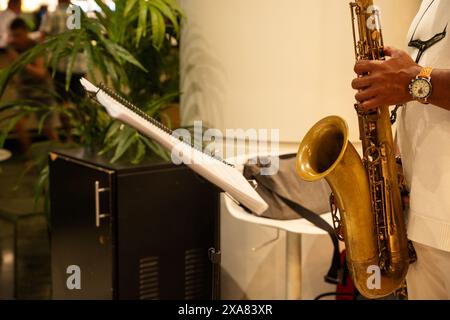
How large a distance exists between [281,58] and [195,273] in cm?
114

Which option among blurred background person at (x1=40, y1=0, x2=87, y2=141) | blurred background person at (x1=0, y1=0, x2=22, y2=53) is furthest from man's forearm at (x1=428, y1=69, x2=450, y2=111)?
blurred background person at (x1=0, y1=0, x2=22, y2=53)

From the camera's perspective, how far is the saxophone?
2.21 metres

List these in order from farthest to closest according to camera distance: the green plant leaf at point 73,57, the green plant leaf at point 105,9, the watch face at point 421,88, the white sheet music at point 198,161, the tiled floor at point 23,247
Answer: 1. the tiled floor at point 23,247
2. the green plant leaf at point 105,9
3. the green plant leaf at point 73,57
4. the watch face at point 421,88
5. the white sheet music at point 198,161

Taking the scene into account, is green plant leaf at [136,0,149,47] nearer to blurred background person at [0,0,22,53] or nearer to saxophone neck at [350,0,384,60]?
saxophone neck at [350,0,384,60]

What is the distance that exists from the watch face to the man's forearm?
0.04 ft

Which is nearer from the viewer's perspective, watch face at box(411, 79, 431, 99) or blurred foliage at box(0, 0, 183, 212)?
watch face at box(411, 79, 431, 99)

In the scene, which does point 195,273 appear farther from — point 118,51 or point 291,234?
point 118,51

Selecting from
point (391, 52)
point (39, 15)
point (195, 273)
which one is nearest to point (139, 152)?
point (195, 273)

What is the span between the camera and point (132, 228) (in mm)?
3225

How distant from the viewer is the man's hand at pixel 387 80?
1943 mm

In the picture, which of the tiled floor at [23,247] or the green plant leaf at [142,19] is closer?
the green plant leaf at [142,19]

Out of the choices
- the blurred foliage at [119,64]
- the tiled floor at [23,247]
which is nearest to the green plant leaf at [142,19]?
the blurred foliage at [119,64]

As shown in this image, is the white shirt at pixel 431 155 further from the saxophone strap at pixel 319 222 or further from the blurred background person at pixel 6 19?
the blurred background person at pixel 6 19
